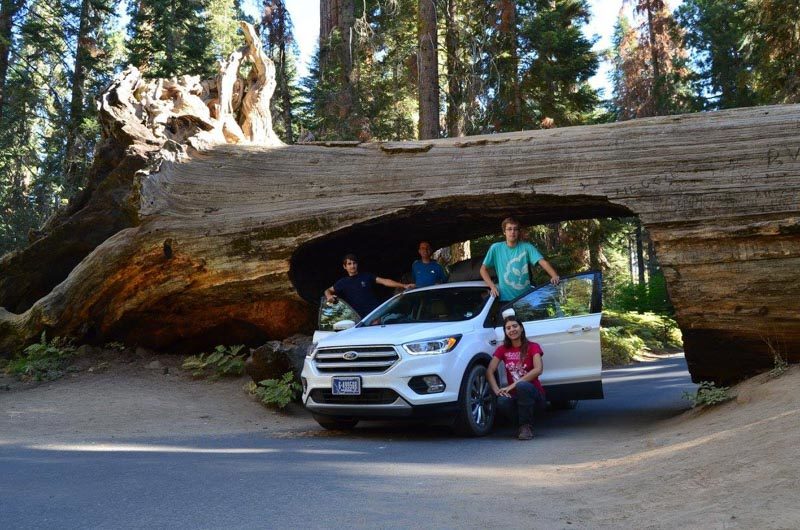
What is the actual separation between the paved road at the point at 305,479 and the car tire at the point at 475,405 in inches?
6.4

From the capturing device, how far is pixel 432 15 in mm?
18438

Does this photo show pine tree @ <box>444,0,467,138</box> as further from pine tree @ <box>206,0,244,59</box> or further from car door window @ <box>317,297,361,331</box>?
pine tree @ <box>206,0,244,59</box>

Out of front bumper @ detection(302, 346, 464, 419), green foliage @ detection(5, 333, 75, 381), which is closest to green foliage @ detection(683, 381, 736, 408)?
front bumper @ detection(302, 346, 464, 419)

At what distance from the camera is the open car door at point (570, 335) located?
28.7ft

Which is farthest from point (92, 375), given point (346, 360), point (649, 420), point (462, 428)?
point (649, 420)

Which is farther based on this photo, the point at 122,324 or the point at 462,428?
the point at 122,324

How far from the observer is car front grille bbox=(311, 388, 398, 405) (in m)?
7.83

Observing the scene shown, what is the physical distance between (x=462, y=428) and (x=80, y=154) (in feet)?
67.4

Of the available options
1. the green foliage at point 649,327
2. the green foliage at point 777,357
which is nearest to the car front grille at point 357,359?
the green foliage at point 777,357

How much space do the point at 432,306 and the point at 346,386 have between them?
1.90 m

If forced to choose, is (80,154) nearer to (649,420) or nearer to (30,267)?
(30,267)

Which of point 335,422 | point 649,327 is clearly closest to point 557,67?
point 649,327

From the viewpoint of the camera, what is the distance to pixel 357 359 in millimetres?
8062

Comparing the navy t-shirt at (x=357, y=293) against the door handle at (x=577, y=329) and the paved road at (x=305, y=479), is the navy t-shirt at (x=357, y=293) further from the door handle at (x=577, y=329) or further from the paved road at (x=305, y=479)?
the door handle at (x=577, y=329)
